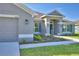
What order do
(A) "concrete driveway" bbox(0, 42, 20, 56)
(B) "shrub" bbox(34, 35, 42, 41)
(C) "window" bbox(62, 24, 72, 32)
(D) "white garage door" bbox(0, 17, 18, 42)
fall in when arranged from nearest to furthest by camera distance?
(A) "concrete driveway" bbox(0, 42, 20, 56), (D) "white garage door" bbox(0, 17, 18, 42), (B) "shrub" bbox(34, 35, 42, 41), (C) "window" bbox(62, 24, 72, 32)

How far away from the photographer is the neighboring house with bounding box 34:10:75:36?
831 cm

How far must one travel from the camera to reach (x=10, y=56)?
7.82 m

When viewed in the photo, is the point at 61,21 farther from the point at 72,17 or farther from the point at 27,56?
the point at 27,56

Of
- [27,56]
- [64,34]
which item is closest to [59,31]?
[64,34]

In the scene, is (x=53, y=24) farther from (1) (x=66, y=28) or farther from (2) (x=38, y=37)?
(2) (x=38, y=37)

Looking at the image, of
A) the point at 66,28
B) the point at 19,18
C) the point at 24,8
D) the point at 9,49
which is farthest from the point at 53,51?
the point at 24,8

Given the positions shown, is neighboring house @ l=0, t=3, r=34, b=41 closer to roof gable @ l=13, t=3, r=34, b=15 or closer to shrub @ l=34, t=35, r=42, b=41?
roof gable @ l=13, t=3, r=34, b=15

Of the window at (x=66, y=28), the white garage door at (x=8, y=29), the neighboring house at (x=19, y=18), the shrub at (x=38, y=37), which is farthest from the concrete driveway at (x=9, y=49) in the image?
the window at (x=66, y=28)

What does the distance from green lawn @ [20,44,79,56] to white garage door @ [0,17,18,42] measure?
535mm

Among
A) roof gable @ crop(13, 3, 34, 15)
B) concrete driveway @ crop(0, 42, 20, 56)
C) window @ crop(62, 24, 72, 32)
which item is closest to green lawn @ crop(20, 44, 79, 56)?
concrete driveway @ crop(0, 42, 20, 56)

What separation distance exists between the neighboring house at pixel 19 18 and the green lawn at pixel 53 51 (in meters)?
0.41

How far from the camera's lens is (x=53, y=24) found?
8422 millimetres

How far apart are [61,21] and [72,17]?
0.38 m

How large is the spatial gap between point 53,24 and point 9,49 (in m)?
1.62
